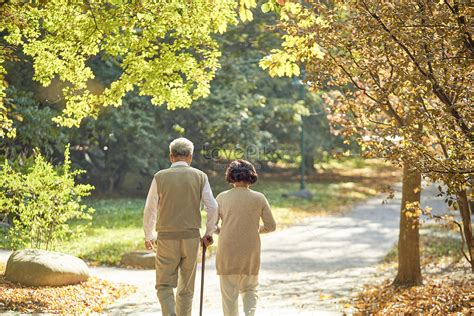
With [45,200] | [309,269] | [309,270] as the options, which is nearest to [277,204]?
[309,269]

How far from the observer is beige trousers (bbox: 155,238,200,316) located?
25.0ft

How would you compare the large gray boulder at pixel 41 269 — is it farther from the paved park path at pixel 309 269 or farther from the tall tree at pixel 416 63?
the tall tree at pixel 416 63

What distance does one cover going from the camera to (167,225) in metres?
7.62

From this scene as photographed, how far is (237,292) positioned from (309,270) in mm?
7927

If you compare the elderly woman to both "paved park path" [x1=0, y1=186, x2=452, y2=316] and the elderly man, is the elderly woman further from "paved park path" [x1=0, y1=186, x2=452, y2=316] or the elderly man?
"paved park path" [x1=0, y1=186, x2=452, y2=316]

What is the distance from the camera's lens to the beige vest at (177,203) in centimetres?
761

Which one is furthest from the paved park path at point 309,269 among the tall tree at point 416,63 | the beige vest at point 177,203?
the tall tree at point 416,63

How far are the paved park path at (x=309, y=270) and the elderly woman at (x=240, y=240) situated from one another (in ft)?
8.82

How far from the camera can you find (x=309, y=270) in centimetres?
1549

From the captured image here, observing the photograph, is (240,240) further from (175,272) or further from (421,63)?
(421,63)


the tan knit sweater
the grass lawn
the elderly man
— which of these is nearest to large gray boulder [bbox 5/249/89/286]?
the grass lawn

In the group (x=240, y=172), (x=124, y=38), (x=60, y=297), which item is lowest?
(x=60, y=297)

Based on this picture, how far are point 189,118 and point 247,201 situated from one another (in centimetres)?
2185

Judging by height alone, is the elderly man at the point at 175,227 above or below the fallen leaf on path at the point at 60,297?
above
